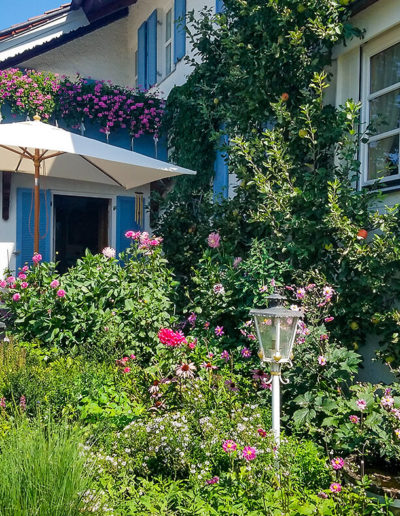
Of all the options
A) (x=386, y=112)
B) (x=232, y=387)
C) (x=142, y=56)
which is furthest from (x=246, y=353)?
(x=142, y=56)

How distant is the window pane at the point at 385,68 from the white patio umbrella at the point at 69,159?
8.17 ft

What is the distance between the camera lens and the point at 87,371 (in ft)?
13.1

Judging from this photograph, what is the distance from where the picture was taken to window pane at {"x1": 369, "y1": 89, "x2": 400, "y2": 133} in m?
4.69

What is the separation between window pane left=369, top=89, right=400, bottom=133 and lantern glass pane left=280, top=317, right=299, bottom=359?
243cm

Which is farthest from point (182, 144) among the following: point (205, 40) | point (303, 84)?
point (303, 84)

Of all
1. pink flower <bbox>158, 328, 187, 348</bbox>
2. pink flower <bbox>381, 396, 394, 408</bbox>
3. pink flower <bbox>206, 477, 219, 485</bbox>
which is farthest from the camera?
pink flower <bbox>158, 328, 187, 348</bbox>

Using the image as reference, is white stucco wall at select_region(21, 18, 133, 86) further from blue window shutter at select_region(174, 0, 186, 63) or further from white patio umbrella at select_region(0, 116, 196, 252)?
white patio umbrella at select_region(0, 116, 196, 252)

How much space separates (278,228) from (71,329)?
2112 millimetres

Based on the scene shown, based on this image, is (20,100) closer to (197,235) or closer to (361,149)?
(197,235)

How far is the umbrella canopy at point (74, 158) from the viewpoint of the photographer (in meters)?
5.75

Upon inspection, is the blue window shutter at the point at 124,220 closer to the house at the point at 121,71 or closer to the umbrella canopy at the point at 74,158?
the house at the point at 121,71

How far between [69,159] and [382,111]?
4.29 m

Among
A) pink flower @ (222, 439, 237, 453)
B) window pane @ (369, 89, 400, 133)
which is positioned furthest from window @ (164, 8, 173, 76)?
pink flower @ (222, 439, 237, 453)

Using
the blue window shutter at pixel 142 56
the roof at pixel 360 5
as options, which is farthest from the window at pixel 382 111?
the blue window shutter at pixel 142 56
